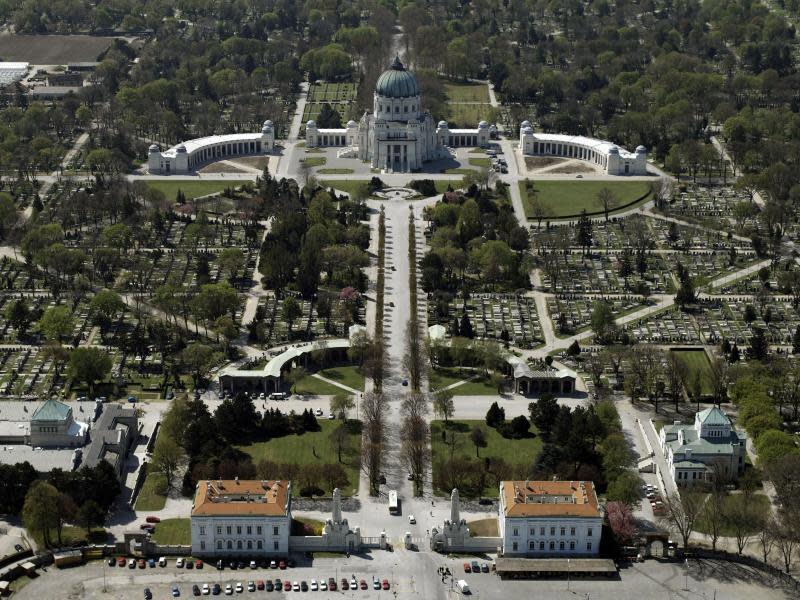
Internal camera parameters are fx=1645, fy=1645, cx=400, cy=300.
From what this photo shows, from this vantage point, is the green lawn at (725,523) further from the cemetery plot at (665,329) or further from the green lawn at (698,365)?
the cemetery plot at (665,329)

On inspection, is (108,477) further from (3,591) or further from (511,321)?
(511,321)

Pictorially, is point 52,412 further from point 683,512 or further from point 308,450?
point 683,512

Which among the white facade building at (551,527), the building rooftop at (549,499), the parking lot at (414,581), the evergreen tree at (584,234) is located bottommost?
the parking lot at (414,581)

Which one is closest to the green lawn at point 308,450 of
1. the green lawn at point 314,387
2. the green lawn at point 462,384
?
the green lawn at point 314,387

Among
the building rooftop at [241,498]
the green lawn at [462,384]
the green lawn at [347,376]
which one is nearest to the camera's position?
the building rooftop at [241,498]

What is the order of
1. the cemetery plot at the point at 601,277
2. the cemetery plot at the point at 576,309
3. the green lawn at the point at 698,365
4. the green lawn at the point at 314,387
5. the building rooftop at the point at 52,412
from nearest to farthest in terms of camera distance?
the building rooftop at the point at 52,412, the green lawn at the point at 314,387, the green lawn at the point at 698,365, the cemetery plot at the point at 576,309, the cemetery plot at the point at 601,277

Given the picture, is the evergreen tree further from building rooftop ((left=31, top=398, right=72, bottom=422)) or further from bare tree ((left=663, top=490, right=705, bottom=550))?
building rooftop ((left=31, top=398, right=72, bottom=422))

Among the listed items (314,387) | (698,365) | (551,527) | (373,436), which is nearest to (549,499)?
(551,527)
